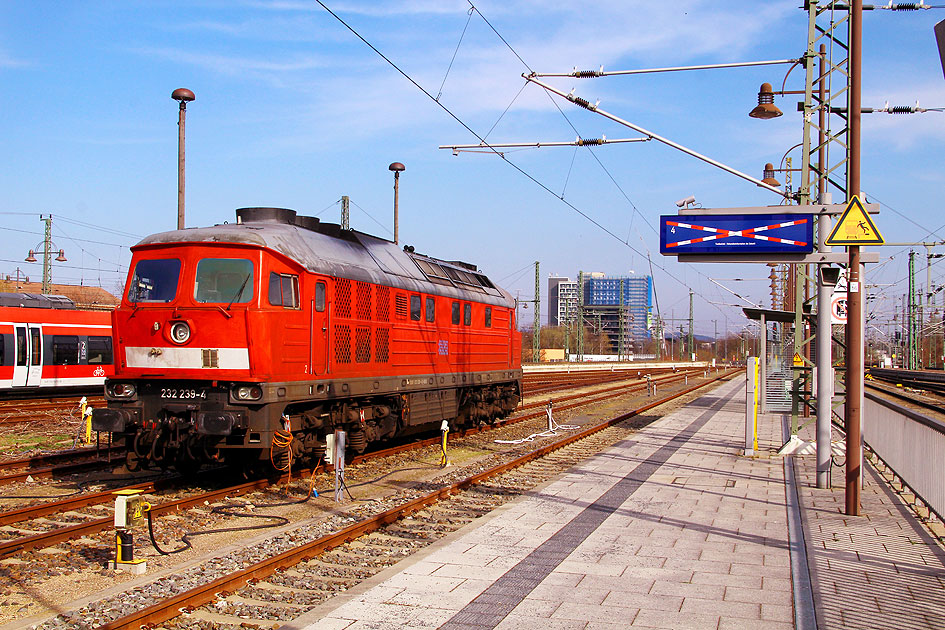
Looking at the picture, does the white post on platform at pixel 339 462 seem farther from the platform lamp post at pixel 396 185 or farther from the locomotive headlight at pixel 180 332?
the platform lamp post at pixel 396 185

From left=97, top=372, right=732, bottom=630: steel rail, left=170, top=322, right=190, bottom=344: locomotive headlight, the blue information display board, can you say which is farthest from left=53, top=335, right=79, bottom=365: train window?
the blue information display board

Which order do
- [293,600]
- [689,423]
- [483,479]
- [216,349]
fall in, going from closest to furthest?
[293,600] < [216,349] < [483,479] < [689,423]

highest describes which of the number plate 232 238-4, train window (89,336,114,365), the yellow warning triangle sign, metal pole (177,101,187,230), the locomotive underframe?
metal pole (177,101,187,230)

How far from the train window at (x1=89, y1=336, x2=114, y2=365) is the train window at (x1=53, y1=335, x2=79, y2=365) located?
0.65 meters

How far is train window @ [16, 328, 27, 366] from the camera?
80.1 ft

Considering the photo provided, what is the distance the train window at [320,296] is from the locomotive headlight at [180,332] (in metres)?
1.83

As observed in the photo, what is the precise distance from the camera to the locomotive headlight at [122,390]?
1102cm

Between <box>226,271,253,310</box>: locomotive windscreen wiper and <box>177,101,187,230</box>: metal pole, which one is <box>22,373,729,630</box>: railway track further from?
<box>177,101,187,230</box>: metal pole

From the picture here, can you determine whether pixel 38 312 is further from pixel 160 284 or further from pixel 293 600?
pixel 293 600

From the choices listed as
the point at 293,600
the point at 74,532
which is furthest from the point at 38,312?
the point at 293,600

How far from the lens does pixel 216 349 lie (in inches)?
418

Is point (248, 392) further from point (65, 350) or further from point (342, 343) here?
point (65, 350)

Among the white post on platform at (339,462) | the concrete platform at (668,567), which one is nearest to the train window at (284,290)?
the white post on platform at (339,462)

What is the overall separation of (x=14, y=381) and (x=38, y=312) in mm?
2196
